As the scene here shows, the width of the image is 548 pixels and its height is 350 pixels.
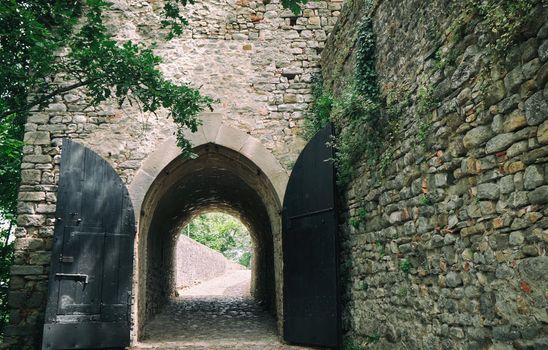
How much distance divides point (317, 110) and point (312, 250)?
216cm

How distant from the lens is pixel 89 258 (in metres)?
6.47

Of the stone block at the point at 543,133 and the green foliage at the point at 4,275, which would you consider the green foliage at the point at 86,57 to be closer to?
the stone block at the point at 543,133

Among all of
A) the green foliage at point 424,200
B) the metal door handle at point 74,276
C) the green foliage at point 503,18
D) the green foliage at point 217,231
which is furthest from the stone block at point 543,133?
the green foliage at point 217,231

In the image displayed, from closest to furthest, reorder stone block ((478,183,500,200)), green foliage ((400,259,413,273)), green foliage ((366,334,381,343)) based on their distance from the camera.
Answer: stone block ((478,183,500,200)), green foliage ((400,259,413,273)), green foliage ((366,334,381,343))

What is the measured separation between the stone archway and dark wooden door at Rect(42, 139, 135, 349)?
32cm

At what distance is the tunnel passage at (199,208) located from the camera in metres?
7.62

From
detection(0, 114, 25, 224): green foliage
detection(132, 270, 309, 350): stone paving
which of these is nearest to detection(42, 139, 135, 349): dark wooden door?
detection(132, 270, 309, 350): stone paving

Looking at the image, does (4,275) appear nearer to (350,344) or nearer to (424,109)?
(350,344)

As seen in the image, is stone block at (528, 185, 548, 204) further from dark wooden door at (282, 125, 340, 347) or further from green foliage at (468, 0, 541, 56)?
dark wooden door at (282, 125, 340, 347)

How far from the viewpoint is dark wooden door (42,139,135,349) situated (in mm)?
6207

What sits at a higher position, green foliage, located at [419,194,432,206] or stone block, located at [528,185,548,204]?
green foliage, located at [419,194,432,206]

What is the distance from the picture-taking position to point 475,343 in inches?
131

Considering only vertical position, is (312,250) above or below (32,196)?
below

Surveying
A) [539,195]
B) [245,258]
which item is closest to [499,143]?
[539,195]
